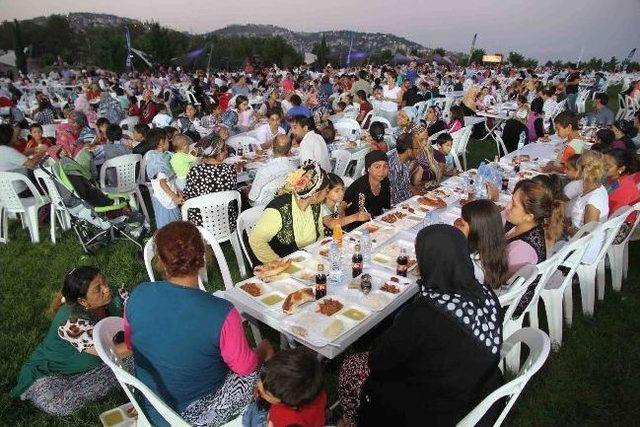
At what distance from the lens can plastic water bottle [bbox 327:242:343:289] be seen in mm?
3047

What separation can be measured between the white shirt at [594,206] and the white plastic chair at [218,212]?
343cm

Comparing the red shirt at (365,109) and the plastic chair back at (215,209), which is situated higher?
the red shirt at (365,109)

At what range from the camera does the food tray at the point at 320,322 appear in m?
2.44

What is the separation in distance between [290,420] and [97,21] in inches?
4023

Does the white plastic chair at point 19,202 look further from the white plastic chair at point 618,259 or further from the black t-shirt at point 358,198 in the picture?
the white plastic chair at point 618,259

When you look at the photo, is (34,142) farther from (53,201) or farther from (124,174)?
(53,201)

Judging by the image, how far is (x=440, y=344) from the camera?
1.93 metres

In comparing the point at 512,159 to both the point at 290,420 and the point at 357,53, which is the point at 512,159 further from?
the point at 357,53

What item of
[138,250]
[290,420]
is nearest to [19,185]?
[138,250]

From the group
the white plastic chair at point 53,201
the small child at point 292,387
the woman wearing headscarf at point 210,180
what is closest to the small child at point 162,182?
the woman wearing headscarf at point 210,180

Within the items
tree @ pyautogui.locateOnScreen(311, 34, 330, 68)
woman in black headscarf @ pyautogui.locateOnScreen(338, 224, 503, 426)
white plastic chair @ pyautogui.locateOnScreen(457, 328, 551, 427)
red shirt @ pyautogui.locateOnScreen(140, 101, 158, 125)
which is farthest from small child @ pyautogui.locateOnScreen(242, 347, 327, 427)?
tree @ pyautogui.locateOnScreen(311, 34, 330, 68)

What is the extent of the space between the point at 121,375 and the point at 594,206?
4086 mm

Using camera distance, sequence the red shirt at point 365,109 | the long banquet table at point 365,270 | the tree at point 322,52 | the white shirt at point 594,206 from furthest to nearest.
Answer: the tree at point 322,52
the red shirt at point 365,109
the white shirt at point 594,206
the long banquet table at point 365,270

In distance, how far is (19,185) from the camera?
577 cm
